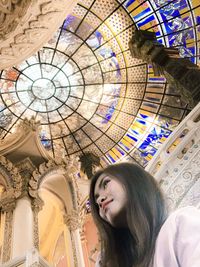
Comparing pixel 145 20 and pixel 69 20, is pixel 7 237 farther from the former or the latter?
pixel 145 20

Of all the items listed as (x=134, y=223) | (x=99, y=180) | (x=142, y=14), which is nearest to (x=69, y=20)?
(x=142, y=14)

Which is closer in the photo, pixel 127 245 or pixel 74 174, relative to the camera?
pixel 127 245

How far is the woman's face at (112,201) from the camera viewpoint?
1784mm

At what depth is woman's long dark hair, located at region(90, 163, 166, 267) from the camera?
1.58 m

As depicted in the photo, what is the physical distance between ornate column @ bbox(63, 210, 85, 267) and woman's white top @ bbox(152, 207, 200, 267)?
6562 mm

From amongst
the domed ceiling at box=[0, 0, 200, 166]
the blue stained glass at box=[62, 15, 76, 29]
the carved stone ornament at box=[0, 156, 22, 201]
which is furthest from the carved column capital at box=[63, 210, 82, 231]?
the blue stained glass at box=[62, 15, 76, 29]

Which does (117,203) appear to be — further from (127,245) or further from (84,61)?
(84,61)

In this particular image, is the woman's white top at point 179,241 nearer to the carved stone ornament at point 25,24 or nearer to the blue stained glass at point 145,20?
the carved stone ornament at point 25,24

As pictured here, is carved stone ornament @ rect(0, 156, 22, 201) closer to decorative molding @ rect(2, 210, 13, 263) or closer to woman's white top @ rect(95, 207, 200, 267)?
decorative molding @ rect(2, 210, 13, 263)

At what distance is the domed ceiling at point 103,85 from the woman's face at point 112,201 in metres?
9.70

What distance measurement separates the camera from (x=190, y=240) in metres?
1.32

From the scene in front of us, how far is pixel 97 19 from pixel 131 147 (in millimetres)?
5120

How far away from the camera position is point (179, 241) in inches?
53.5

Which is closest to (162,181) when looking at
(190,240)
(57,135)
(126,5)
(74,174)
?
(190,240)
